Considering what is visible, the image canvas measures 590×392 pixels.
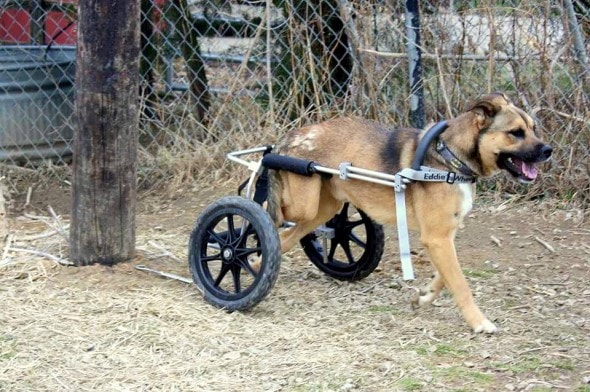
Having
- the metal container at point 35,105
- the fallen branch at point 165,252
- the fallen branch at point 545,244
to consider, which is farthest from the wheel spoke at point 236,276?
the metal container at point 35,105

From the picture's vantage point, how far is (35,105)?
7.66m

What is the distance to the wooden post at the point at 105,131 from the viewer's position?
5.07 meters

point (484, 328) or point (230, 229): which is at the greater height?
point (230, 229)

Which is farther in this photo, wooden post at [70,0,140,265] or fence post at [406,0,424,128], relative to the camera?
fence post at [406,0,424,128]

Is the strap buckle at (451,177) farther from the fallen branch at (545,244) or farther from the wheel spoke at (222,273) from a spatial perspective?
the fallen branch at (545,244)

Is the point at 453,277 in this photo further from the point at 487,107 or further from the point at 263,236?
the point at 263,236

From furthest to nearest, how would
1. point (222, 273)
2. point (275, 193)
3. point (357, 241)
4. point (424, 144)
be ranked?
point (357, 241)
point (275, 193)
point (222, 273)
point (424, 144)

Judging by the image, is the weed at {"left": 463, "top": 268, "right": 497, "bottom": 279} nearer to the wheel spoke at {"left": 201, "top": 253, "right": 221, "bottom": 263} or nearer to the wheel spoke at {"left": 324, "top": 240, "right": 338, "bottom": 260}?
the wheel spoke at {"left": 324, "top": 240, "right": 338, "bottom": 260}

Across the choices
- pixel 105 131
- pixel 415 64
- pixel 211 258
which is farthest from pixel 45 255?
pixel 415 64

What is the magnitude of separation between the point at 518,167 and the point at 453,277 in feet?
2.09

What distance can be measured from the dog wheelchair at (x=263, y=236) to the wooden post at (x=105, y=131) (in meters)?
→ 0.54

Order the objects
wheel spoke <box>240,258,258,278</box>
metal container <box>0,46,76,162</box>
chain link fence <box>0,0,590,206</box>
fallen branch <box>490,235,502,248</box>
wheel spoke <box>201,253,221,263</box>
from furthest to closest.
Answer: metal container <box>0,46,76,162</box> → chain link fence <box>0,0,590,206</box> → fallen branch <box>490,235,502,248</box> → wheel spoke <box>201,253,221,263</box> → wheel spoke <box>240,258,258,278</box>

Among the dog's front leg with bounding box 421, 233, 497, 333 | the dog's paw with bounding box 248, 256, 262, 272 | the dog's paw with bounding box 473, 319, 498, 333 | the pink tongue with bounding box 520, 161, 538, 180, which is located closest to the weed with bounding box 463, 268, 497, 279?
the dog's front leg with bounding box 421, 233, 497, 333

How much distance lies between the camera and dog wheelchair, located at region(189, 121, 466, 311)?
4.69 metres
